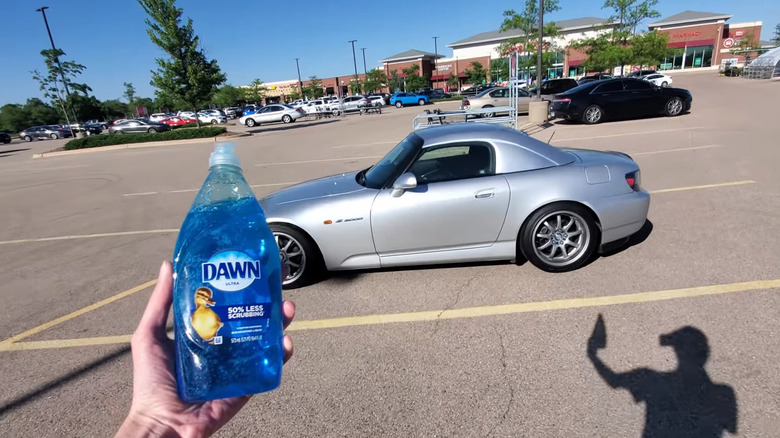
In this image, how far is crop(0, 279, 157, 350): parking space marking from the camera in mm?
3476

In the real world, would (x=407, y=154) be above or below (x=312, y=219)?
above

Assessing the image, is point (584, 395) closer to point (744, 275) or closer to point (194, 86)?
point (744, 275)

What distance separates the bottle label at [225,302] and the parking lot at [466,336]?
3.99 ft

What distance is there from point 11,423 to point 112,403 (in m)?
0.56

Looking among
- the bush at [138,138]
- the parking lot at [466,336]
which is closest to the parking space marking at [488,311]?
the parking lot at [466,336]

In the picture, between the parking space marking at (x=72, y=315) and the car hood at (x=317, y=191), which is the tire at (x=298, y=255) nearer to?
the car hood at (x=317, y=191)

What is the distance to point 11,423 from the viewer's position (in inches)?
97.0

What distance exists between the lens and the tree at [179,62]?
23.6 meters

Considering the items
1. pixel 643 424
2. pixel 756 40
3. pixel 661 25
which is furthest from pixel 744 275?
pixel 756 40

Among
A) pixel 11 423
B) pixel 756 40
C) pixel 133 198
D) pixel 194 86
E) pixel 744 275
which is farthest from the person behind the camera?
pixel 756 40

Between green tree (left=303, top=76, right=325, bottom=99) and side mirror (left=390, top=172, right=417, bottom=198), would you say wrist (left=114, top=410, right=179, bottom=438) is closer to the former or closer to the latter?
side mirror (left=390, top=172, right=417, bottom=198)

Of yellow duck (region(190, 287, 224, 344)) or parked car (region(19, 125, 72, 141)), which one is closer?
yellow duck (region(190, 287, 224, 344))

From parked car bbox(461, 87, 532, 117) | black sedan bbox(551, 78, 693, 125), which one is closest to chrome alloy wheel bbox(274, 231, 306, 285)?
black sedan bbox(551, 78, 693, 125)

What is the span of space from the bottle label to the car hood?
8.15 ft
